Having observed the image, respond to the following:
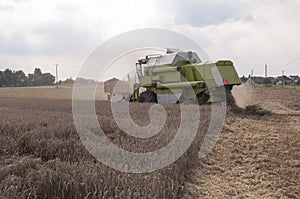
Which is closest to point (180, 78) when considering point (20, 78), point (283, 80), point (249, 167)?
point (249, 167)

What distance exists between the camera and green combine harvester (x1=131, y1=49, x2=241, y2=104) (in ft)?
41.3

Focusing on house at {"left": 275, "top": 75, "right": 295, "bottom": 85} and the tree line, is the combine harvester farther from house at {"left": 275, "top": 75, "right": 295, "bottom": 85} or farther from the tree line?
house at {"left": 275, "top": 75, "right": 295, "bottom": 85}

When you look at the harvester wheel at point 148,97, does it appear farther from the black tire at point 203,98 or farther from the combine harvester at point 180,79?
the black tire at point 203,98

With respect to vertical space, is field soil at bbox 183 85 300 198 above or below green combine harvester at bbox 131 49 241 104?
below

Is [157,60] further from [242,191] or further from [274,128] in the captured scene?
[242,191]

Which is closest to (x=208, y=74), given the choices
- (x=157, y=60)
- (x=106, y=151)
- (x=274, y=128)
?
(x=157, y=60)

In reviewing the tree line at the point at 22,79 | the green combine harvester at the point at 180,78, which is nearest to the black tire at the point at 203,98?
the green combine harvester at the point at 180,78

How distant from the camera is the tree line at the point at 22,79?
78750 mm

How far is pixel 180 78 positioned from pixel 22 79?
7552 cm

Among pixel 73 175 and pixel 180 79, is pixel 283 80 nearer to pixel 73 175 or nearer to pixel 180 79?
pixel 180 79

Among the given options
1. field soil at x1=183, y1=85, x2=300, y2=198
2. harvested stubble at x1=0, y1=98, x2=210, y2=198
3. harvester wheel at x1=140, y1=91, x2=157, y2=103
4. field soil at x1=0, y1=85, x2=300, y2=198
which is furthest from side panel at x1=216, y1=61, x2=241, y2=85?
harvested stubble at x1=0, y1=98, x2=210, y2=198

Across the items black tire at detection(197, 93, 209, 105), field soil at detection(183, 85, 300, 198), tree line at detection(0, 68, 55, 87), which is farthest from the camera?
tree line at detection(0, 68, 55, 87)

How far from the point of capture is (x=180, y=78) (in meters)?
13.8

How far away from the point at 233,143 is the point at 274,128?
2354 mm
